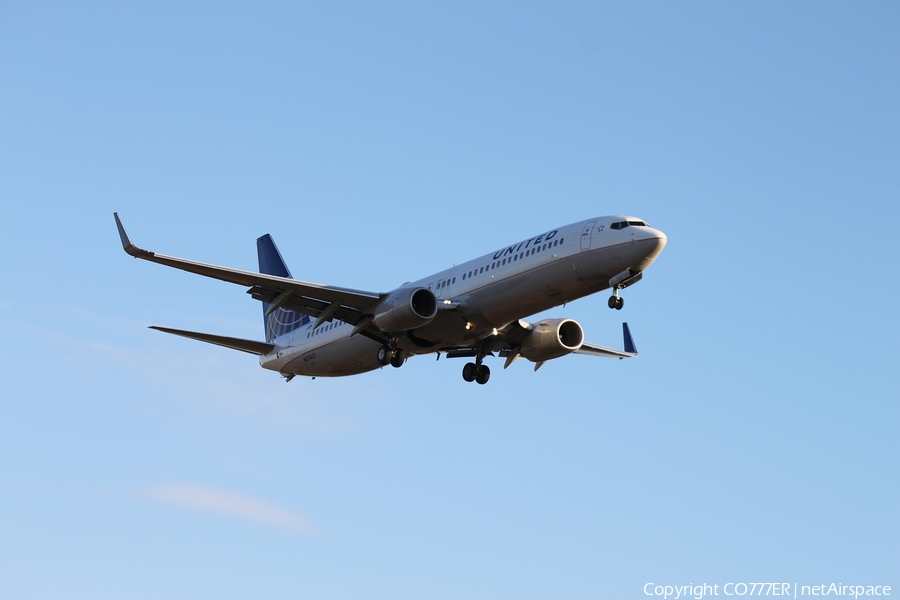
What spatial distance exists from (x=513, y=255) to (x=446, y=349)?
638 cm

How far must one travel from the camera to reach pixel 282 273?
52312mm

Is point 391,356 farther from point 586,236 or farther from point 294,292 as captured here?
point 586,236

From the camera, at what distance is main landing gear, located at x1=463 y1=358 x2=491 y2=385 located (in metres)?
43.7

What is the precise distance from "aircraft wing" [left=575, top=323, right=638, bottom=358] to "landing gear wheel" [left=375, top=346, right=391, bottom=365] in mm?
11578

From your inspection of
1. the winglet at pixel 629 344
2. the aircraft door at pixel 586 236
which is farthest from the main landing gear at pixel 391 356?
the winglet at pixel 629 344

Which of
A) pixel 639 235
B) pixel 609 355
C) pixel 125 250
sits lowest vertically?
pixel 125 250

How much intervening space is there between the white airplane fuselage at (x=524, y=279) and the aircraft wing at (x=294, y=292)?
1892 mm

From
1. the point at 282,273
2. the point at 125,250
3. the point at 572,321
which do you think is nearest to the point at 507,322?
the point at 572,321

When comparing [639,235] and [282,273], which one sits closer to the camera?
[639,235]

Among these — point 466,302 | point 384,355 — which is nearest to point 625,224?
point 466,302

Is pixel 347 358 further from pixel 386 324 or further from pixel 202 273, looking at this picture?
pixel 202 273

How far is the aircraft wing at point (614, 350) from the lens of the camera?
161 feet

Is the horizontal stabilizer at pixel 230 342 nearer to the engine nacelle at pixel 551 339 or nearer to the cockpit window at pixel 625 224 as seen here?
the engine nacelle at pixel 551 339

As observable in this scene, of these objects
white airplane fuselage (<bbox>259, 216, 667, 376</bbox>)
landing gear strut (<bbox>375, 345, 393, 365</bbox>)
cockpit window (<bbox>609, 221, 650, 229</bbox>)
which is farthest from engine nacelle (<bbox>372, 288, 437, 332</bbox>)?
cockpit window (<bbox>609, 221, 650, 229</bbox>)
